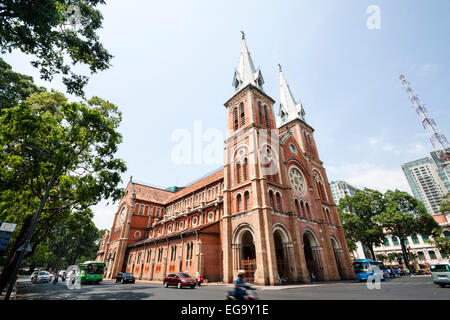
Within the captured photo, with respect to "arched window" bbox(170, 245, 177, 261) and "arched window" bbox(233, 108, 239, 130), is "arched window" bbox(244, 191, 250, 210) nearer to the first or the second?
"arched window" bbox(233, 108, 239, 130)

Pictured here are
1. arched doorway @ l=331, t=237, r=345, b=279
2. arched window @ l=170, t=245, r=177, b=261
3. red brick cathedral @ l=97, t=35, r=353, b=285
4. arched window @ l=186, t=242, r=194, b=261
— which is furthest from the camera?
arched doorway @ l=331, t=237, r=345, b=279

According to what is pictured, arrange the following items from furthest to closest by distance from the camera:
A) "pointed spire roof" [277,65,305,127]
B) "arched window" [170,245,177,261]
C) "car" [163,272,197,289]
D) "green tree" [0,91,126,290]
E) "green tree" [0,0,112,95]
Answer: "pointed spire roof" [277,65,305,127]
"arched window" [170,245,177,261]
"car" [163,272,197,289]
"green tree" [0,91,126,290]
"green tree" [0,0,112,95]

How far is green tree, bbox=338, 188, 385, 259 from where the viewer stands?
3756 cm

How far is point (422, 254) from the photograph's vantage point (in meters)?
49.2

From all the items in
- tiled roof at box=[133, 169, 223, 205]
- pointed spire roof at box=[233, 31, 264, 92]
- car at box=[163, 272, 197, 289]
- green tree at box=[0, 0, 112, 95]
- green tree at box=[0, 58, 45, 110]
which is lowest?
car at box=[163, 272, 197, 289]

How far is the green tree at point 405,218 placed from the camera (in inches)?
1394

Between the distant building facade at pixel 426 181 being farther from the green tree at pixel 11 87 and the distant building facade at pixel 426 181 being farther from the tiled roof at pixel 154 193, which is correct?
the green tree at pixel 11 87

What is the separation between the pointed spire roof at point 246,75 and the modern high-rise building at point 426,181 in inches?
6206

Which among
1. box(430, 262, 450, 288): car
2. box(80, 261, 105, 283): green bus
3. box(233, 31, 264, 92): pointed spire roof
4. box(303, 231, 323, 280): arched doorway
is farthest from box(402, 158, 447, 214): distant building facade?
box(80, 261, 105, 283): green bus

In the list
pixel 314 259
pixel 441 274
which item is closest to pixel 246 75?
pixel 314 259

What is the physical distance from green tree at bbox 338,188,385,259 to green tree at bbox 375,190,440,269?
1.58 m

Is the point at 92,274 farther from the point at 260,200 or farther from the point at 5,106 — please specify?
the point at 260,200

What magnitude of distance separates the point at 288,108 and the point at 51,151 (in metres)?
35.8

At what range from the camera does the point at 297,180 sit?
28.3 metres
